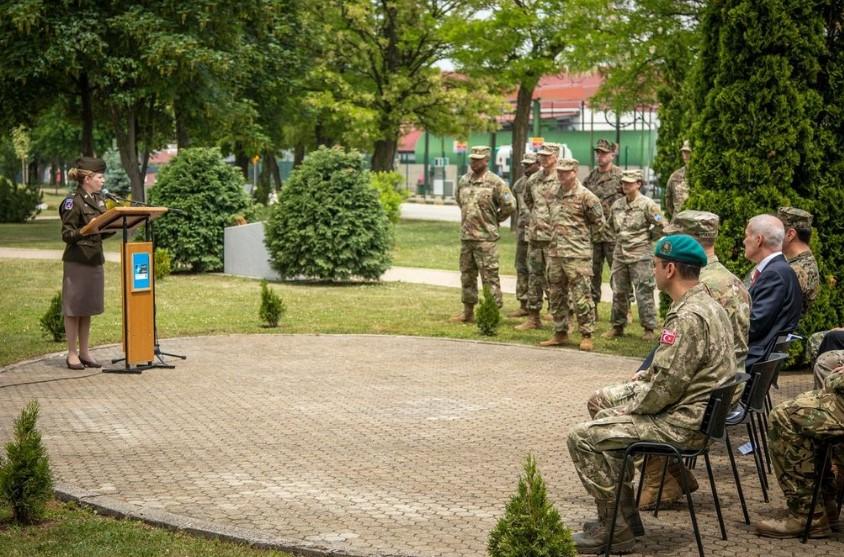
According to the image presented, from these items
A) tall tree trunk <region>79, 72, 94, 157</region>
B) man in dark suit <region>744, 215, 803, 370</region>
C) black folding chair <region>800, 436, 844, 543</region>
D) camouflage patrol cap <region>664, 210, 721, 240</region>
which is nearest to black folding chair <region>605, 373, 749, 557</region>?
black folding chair <region>800, 436, 844, 543</region>

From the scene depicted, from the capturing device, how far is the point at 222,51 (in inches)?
1371

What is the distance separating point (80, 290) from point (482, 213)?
5.57 meters

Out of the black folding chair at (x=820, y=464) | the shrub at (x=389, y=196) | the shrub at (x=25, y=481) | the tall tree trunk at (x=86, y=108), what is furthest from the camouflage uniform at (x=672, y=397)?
the tall tree trunk at (x=86, y=108)

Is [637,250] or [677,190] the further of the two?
[677,190]

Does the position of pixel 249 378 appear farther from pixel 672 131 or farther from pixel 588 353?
pixel 672 131

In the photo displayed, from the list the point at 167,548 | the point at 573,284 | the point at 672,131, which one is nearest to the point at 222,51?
the point at 672,131

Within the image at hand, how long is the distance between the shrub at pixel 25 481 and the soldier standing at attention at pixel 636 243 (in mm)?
9364

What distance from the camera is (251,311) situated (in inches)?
697

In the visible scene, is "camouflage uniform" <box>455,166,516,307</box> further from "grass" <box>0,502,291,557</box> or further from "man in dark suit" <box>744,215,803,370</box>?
"grass" <box>0,502,291,557</box>

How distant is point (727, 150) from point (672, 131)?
39.1 feet

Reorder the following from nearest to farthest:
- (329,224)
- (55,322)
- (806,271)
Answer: (806,271), (55,322), (329,224)

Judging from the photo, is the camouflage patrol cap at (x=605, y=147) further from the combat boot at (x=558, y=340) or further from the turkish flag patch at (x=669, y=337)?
the turkish flag patch at (x=669, y=337)

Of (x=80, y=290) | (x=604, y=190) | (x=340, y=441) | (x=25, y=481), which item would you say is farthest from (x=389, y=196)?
(x=25, y=481)

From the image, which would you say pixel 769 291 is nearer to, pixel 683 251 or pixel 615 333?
pixel 683 251
